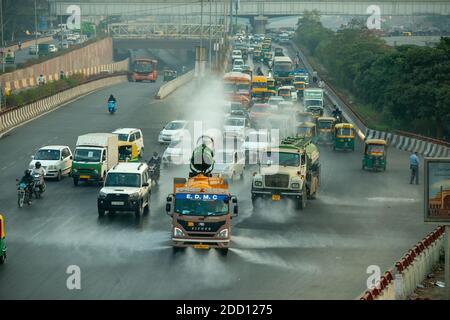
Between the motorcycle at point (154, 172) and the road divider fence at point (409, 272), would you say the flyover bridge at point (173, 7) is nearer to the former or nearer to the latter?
the motorcycle at point (154, 172)

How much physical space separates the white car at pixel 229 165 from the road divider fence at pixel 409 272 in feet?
55.5

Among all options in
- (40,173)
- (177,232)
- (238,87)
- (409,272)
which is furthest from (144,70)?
(409,272)

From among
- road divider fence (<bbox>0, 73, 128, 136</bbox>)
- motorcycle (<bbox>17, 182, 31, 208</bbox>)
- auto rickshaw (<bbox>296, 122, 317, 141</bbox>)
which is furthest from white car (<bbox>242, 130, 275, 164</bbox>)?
road divider fence (<bbox>0, 73, 128, 136</bbox>)

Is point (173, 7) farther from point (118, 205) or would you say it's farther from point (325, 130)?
point (118, 205)

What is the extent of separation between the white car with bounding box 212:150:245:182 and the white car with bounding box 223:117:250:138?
13.8 m

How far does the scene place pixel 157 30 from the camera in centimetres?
17850

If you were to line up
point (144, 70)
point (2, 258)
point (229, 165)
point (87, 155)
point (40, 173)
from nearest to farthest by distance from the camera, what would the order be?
point (2, 258)
point (40, 173)
point (87, 155)
point (229, 165)
point (144, 70)

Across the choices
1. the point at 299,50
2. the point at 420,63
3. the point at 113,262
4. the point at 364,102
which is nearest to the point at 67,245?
the point at 113,262

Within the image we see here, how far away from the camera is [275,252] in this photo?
3412cm

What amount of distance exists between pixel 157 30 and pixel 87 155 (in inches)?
5198

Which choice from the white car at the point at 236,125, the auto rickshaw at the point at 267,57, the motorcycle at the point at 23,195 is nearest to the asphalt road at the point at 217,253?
the motorcycle at the point at 23,195

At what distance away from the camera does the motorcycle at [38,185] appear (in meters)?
44.2

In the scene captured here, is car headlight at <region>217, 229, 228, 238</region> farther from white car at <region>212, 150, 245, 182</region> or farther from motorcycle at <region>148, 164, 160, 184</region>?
white car at <region>212, 150, 245, 182</region>

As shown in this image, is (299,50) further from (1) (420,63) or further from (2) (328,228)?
(2) (328,228)
